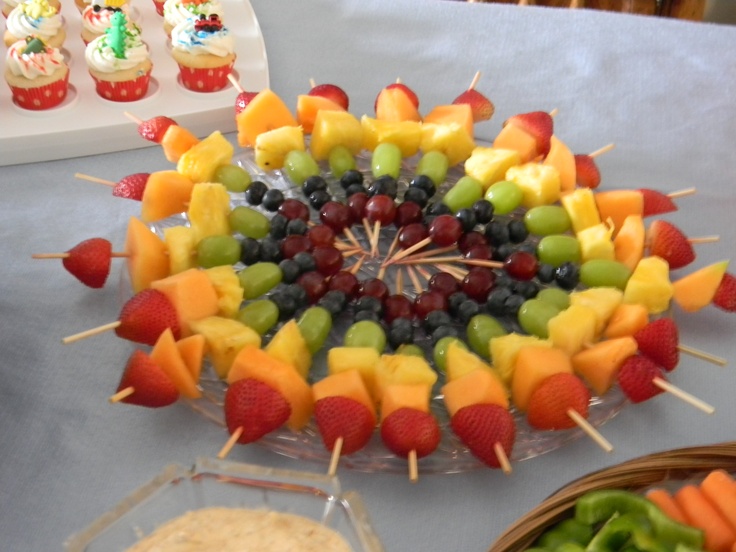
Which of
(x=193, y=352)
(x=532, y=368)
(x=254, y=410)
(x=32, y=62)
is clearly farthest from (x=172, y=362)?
(x=32, y=62)

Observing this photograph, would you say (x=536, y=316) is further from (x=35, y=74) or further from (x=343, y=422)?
(x=35, y=74)

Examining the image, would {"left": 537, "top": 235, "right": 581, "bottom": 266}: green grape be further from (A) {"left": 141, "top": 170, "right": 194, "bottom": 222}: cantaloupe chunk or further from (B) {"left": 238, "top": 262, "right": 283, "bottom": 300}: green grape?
(A) {"left": 141, "top": 170, "right": 194, "bottom": 222}: cantaloupe chunk

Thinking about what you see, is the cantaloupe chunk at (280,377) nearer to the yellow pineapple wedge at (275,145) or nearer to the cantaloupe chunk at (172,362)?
the cantaloupe chunk at (172,362)

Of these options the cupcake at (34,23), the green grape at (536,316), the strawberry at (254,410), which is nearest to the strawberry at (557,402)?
the green grape at (536,316)

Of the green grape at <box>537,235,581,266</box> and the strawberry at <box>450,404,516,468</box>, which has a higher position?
the green grape at <box>537,235,581,266</box>

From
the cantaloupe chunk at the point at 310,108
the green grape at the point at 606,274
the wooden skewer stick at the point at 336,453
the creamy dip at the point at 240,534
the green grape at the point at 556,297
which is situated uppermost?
the cantaloupe chunk at the point at 310,108

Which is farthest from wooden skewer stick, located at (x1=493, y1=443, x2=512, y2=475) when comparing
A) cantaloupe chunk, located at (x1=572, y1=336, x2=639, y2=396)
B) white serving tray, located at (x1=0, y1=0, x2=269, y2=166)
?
white serving tray, located at (x1=0, y1=0, x2=269, y2=166)

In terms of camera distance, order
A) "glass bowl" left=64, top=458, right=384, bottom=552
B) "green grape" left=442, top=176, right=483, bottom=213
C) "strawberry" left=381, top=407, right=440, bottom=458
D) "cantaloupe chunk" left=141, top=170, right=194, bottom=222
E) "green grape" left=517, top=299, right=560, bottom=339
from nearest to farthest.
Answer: "glass bowl" left=64, top=458, right=384, bottom=552
"strawberry" left=381, top=407, right=440, bottom=458
"green grape" left=517, top=299, right=560, bottom=339
"cantaloupe chunk" left=141, top=170, right=194, bottom=222
"green grape" left=442, top=176, right=483, bottom=213
